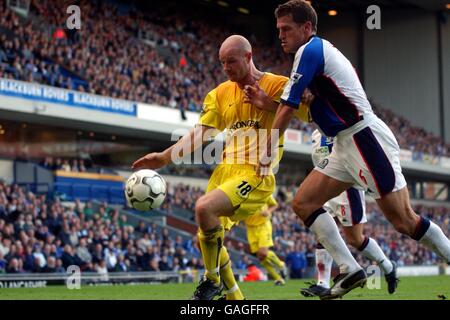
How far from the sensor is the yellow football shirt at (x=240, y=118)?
865 cm

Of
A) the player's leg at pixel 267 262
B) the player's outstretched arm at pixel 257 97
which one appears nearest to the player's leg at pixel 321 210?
the player's outstretched arm at pixel 257 97

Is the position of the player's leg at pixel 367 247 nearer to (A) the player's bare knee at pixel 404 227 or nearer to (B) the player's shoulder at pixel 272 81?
(B) the player's shoulder at pixel 272 81

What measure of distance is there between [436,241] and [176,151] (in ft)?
8.83

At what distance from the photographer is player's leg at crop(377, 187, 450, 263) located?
761 centimetres

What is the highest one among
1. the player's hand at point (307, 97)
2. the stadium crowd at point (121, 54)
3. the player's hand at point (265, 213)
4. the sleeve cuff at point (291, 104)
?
the stadium crowd at point (121, 54)

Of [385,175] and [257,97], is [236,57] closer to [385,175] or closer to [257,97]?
[257,97]

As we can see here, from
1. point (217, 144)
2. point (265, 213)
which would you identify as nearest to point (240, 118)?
point (265, 213)

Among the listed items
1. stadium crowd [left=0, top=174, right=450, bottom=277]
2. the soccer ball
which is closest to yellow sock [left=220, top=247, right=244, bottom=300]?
the soccer ball

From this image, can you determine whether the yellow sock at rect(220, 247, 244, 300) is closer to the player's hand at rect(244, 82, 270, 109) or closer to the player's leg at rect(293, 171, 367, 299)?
the player's leg at rect(293, 171, 367, 299)

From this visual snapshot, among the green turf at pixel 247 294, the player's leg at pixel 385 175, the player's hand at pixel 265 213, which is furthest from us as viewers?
the player's hand at pixel 265 213

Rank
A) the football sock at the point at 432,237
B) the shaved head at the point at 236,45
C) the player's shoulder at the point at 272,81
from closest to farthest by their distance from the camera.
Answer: the football sock at the point at 432,237 < the shaved head at the point at 236,45 < the player's shoulder at the point at 272,81

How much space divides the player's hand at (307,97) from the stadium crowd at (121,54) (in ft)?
65.4

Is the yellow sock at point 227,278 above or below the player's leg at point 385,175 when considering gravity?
below
